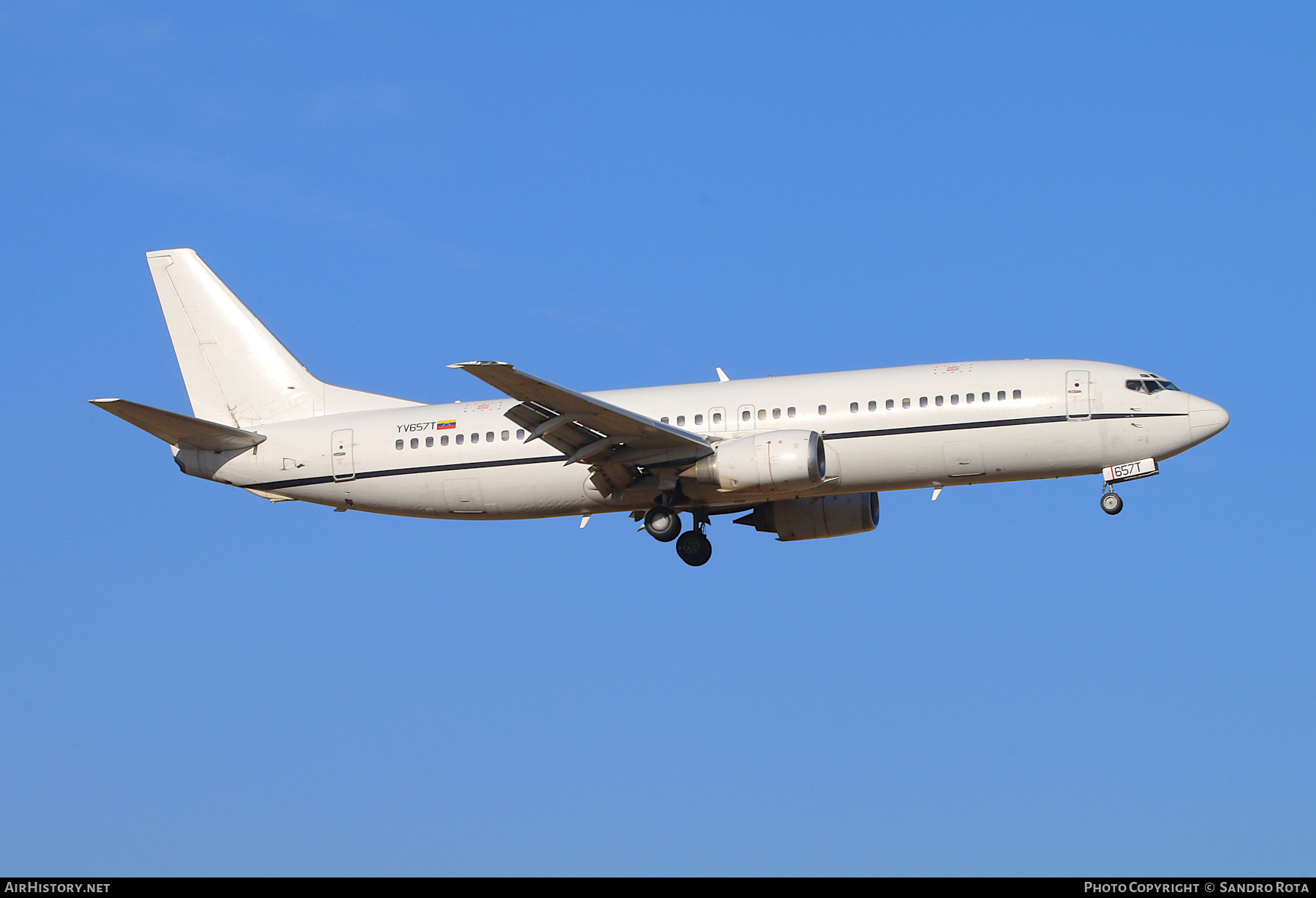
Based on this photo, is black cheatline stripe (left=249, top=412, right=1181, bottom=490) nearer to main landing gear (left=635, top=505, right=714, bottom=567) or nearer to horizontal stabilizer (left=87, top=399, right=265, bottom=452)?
horizontal stabilizer (left=87, top=399, right=265, bottom=452)

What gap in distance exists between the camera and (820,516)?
3916cm

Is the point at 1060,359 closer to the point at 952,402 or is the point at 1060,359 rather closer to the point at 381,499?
the point at 952,402

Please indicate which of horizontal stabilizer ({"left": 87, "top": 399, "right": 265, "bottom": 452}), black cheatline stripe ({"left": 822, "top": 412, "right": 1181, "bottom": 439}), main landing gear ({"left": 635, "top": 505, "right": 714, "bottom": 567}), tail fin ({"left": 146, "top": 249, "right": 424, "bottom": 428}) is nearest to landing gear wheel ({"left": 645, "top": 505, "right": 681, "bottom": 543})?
main landing gear ({"left": 635, "top": 505, "right": 714, "bottom": 567})

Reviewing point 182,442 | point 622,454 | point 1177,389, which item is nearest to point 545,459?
point 622,454

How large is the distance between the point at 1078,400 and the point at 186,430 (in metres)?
23.3

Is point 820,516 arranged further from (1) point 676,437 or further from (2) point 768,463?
(1) point 676,437

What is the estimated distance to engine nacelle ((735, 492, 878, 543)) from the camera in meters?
39.0

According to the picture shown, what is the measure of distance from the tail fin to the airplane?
0.06 meters

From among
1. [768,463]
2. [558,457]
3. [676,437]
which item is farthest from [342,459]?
[768,463]

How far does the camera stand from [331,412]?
1572 inches

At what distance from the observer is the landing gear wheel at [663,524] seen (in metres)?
36.6

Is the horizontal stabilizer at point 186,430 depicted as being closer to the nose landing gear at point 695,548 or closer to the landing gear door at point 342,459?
the landing gear door at point 342,459

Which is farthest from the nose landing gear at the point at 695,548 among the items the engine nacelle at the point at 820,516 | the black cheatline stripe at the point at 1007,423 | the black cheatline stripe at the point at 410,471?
the black cheatline stripe at the point at 1007,423

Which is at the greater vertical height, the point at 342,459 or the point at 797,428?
the point at 342,459
